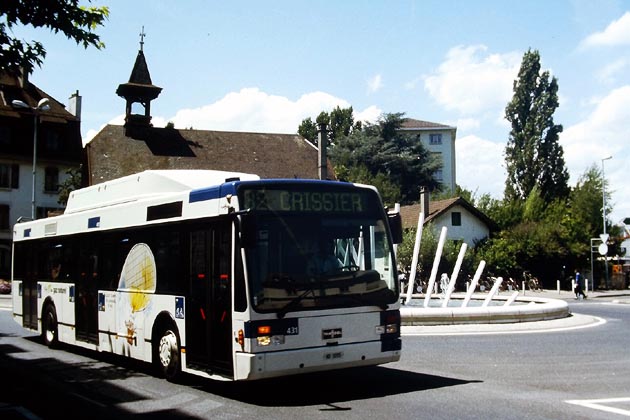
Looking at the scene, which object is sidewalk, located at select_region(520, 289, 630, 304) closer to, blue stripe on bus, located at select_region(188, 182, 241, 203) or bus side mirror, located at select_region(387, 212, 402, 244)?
bus side mirror, located at select_region(387, 212, 402, 244)

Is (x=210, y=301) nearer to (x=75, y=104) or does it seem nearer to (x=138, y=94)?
(x=138, y=94)

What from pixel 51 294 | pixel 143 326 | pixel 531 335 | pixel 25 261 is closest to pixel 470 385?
pixel 143 326

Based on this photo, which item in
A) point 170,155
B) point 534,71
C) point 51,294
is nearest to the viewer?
point 51,294

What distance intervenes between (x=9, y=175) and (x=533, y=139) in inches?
1847

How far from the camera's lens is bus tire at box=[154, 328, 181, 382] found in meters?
10.8

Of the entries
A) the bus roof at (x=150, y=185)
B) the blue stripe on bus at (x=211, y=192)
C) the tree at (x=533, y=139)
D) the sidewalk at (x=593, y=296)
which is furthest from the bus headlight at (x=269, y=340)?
the tree at (x=533, y=139)

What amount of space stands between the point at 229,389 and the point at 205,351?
87 cm

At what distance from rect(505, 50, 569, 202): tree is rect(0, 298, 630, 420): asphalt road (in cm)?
5888

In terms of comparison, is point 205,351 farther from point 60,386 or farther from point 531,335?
point 531,335

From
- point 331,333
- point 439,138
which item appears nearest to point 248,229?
point 331,333

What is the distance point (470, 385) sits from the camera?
1034cm

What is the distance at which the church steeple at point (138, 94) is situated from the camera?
6041 centimetres

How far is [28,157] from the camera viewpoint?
63.2m

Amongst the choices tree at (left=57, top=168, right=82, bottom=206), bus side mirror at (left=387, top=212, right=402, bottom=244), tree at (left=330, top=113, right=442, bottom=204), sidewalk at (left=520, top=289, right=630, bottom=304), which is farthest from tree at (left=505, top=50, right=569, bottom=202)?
bus side mirror at (left=387, top=212, right=402, bottom=244)
